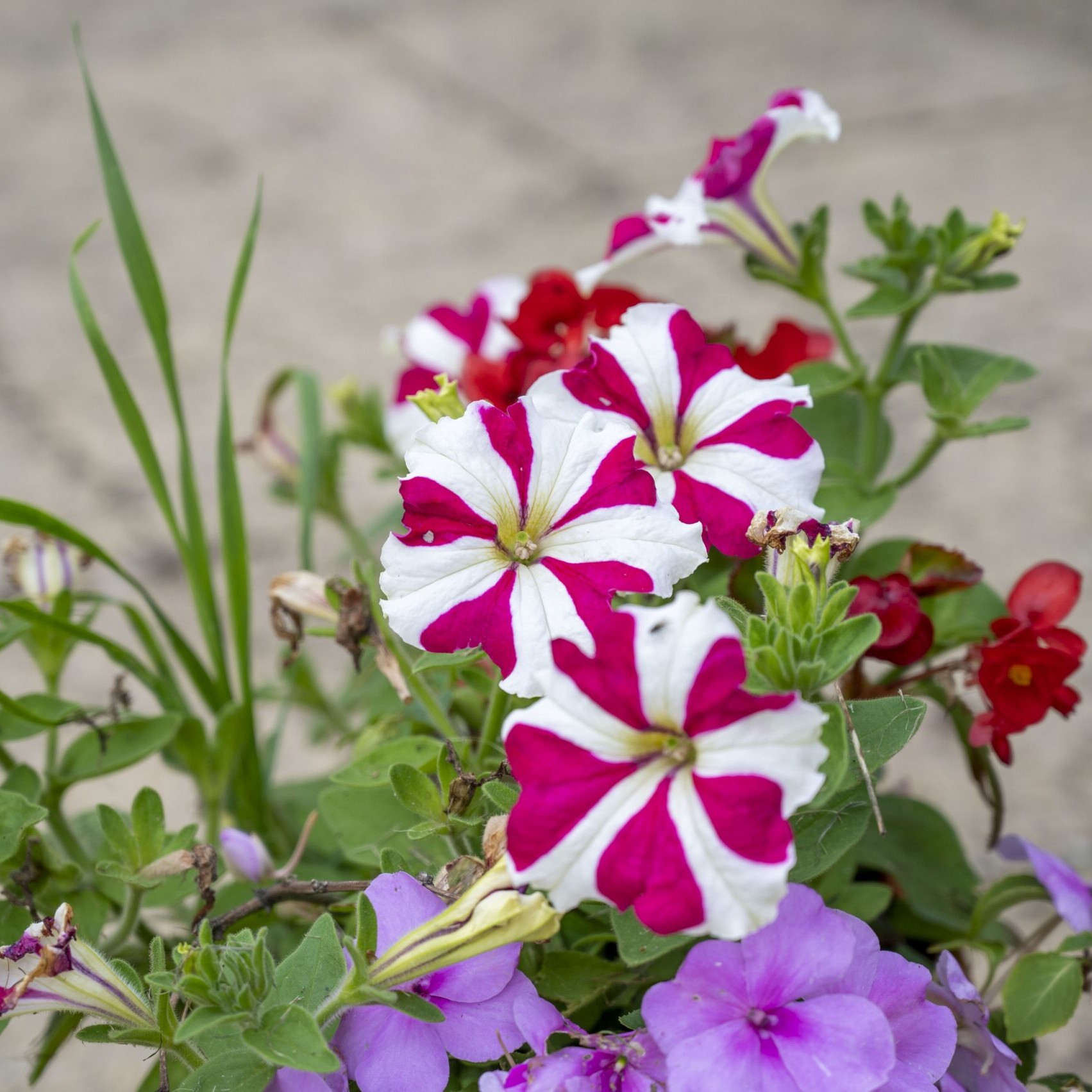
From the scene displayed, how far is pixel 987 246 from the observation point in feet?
1.87

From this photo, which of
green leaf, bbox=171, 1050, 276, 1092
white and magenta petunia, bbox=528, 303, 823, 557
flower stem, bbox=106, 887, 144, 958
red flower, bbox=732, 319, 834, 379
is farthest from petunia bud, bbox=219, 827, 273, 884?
red flower, bbox=732, 319, 834, 379

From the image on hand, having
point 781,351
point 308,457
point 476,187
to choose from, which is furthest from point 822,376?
point 476,187

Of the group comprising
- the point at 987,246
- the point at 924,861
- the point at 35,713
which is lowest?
the point at 924,861

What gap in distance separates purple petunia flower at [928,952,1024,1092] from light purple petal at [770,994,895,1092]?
0.26 feet

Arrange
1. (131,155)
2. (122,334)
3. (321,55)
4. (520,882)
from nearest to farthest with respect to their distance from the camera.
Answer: (520,882)
(122,334)
(131,155)
(321,55)

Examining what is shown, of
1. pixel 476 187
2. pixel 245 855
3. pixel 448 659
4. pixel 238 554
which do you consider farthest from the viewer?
pixel 476 187

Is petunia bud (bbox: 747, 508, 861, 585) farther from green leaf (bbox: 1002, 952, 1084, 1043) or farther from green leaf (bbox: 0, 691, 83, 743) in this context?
green leaf (bbox: 0, 691, 83, 743)

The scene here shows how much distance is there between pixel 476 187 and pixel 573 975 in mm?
1838

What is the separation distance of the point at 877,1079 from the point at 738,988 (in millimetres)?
51

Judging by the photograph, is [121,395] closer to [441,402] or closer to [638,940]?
[441,402]

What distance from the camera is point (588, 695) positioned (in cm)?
35

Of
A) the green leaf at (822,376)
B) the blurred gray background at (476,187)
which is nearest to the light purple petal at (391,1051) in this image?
the green leaf at (822,376)

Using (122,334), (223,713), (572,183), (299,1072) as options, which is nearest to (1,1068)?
(223,713)

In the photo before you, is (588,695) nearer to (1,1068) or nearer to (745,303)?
(1,1068)
